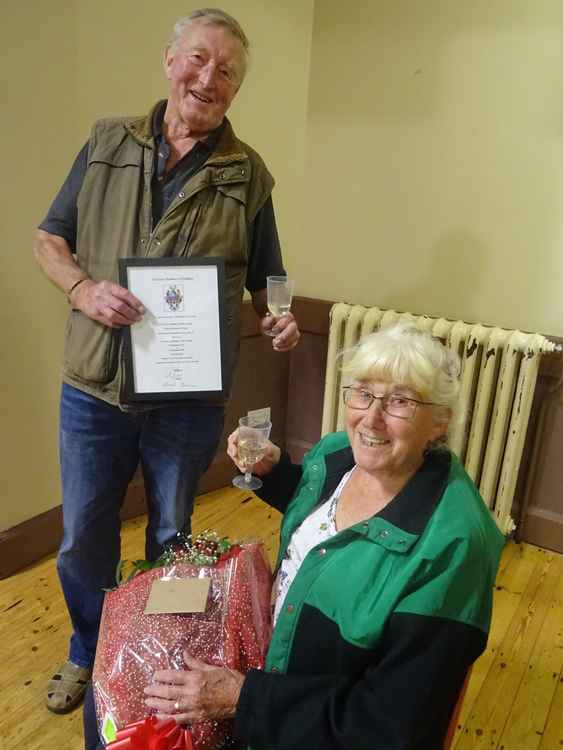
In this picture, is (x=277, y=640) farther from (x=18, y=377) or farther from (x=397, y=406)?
(x=18, y=377)

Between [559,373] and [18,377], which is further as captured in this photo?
[559,373]

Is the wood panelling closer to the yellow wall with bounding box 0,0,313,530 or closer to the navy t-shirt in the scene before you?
the yellow wall with bounding box 0,0,313,530

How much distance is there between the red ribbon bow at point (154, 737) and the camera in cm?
104

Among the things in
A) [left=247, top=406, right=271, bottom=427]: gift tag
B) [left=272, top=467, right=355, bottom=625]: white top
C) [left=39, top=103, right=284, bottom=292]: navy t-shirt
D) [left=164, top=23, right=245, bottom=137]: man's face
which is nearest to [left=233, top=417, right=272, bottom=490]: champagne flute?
[left=247, top=406, right=271, bottom=427]: gift tag

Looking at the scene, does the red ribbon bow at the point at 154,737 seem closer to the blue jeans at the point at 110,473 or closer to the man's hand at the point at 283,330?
the blue jeans at the point at 110,473

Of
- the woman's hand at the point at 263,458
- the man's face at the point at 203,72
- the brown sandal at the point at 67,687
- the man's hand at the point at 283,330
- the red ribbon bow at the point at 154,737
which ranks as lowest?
the brown sandal at the point at 67,687

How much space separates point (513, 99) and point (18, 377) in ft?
7.58

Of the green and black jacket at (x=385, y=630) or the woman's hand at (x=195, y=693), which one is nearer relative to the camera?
the green and black jacket at (x=385, y=630)

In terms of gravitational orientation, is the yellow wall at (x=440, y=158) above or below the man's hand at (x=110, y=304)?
above

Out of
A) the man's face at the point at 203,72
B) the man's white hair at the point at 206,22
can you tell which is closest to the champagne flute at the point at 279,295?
the man's face at the point at 203,72

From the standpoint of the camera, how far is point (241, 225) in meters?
1.57

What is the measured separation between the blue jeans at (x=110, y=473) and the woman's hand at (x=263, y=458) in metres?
0.22

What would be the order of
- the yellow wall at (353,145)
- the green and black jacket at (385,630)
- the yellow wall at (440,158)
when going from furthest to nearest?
the yellow wall at (440,158) → the yellow wall at (353,145) → the green and black jacket at (385,630)

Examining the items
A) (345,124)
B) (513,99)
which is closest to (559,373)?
(513,99)
